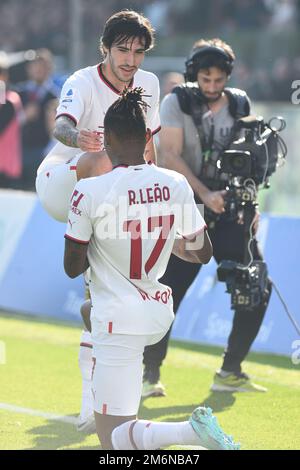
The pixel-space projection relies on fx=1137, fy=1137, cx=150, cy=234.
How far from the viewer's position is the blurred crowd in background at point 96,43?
1555 centimetres

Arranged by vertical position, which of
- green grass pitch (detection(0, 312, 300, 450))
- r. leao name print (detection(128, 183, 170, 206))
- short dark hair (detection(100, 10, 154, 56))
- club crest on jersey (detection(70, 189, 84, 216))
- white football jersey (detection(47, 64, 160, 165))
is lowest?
green grass pitch (detection(0, 312, 300, 450))

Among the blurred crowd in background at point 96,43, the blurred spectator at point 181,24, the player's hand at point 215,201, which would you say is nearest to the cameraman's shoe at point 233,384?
the player's hand at point 215,201

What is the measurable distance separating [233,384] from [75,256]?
2.89 meters

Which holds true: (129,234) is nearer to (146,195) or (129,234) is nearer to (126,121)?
(146,195)

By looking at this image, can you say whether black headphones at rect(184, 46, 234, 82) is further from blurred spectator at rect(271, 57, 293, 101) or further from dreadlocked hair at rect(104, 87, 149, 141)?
blurred spectator at rect(271, 57, 293, 101)

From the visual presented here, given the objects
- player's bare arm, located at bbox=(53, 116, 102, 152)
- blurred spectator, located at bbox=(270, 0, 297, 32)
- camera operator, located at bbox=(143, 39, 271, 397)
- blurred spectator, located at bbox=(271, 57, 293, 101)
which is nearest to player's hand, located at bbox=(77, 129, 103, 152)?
player's bare arm, located at bbox=(53, 116, 102, 152)

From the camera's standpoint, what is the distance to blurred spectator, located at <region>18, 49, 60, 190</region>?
15461mm

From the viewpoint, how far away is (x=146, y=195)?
5.35 meters

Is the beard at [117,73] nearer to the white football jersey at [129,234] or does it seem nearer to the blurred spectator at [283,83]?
the white football jersey at [129,234]

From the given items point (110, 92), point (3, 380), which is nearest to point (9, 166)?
point (3, 380)

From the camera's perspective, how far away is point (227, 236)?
25.6 ft

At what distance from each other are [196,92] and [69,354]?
2.69m

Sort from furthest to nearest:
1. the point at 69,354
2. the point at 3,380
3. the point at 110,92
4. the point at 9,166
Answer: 1. the point at 9,166
2. the point at 69,354
3. the point at 3,380
4. the point at 110,92
